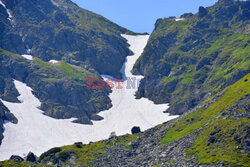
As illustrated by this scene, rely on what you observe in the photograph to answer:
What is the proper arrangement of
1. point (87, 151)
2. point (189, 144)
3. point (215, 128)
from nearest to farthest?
1. point (215, 128)
2. point (189, 144)
3. point (87, 151)

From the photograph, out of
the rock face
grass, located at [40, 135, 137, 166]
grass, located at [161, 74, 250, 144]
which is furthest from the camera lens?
grass, located at [161, 74, 250, 144]

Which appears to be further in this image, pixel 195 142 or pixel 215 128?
pixel 195 142

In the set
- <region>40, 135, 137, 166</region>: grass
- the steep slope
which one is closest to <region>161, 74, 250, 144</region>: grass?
the steep slope

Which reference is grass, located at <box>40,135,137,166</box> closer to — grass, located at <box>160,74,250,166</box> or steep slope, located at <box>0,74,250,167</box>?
steep slope, located at <box>0,74,250,167</box>

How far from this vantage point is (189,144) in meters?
147

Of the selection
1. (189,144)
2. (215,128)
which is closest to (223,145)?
(215,128)

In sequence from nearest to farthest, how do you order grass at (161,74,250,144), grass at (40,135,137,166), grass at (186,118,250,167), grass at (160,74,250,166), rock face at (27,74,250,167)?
1. grass at (186,118,250,167)
2. grass at (160,74,250,166)
3. rock face at (27,74,250,167)
4. grass at (40,135,137,166)
5. grass at (161,74,250,144)

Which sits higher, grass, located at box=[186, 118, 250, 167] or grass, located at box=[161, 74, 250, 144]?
grass, located at box=[161, 74, 250, 144]

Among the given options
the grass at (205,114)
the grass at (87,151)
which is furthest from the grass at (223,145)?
the grass at (87,151)

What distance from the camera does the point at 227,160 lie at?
122 m

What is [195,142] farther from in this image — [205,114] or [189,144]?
[205,114]

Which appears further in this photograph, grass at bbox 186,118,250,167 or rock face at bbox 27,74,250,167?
rock face at bbox 27,74,250,167

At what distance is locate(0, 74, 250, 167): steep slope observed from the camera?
131 metres

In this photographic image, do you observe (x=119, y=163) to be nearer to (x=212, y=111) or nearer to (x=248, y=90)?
(x=212, y=111)
